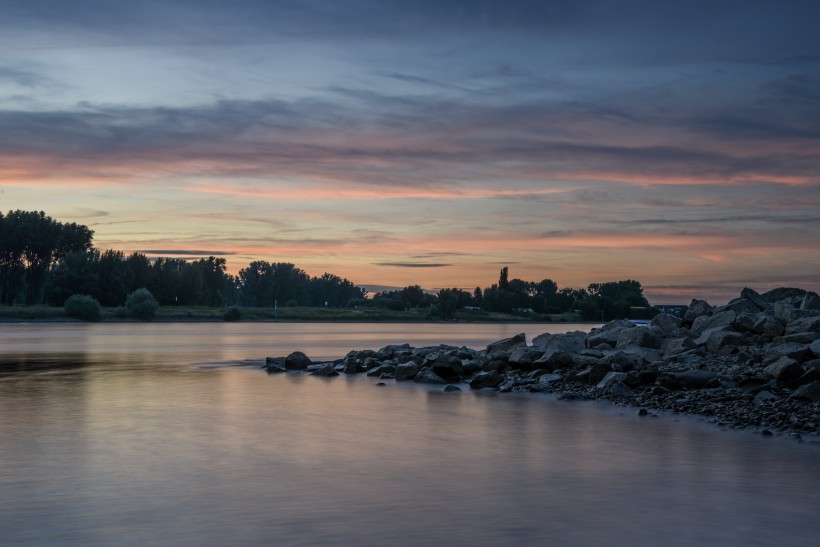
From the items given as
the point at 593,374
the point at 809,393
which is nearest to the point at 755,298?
the point at 593,374

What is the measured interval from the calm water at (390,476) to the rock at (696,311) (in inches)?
516

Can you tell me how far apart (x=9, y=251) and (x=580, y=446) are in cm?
13859

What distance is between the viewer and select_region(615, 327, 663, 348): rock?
104 ft

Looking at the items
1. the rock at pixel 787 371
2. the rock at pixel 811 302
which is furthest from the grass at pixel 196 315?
the rock at pixel 787 371

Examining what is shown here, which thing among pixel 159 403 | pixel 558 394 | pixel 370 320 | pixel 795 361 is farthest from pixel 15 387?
pixel 370 320

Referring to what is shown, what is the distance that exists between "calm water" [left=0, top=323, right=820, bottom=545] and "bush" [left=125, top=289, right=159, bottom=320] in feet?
385

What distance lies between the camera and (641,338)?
3169cm

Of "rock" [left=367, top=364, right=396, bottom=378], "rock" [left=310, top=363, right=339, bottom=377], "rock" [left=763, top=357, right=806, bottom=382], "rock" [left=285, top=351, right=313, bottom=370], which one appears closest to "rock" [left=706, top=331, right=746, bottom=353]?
"rock" [left=763, top=357, right=806, bottom=382]

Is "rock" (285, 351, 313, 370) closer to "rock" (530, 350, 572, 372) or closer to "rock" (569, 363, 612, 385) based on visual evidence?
"rock" (530, 350, 572, 372)

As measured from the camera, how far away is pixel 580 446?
1745 centimetres

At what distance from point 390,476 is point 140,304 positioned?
131850 mm

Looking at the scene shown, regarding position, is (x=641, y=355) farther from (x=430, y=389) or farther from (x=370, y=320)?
(x=370, y=320)

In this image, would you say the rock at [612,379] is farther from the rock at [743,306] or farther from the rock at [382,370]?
the rock at [743,306]

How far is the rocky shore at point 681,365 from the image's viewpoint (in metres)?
20.7
